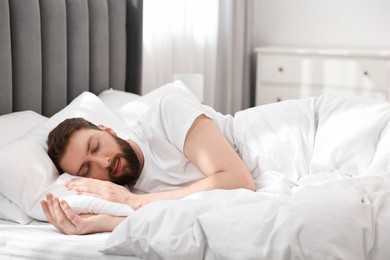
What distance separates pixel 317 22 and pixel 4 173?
3354 millimetres

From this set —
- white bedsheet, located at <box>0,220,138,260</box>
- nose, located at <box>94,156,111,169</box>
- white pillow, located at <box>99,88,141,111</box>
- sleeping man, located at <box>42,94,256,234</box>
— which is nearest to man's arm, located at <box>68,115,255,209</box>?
sleeping man, located at <box>42,94,256,234</box>

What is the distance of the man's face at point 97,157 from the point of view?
2.23 metres

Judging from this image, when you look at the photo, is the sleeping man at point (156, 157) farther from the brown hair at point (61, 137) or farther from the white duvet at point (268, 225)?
the white duvet at point (268, 225)

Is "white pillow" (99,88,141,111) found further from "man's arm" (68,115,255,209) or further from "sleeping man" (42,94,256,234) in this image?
"man's arm" (68,115,255,209)

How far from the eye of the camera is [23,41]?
2656mm

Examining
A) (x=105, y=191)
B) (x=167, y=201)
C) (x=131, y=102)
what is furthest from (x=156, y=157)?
(x=131, y=102)

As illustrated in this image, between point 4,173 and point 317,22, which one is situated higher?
point 317,22

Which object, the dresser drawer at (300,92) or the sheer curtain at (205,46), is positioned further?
the dresser drawer at (300,92)

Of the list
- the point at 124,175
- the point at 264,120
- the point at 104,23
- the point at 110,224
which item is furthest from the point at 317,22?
the point at 110,224

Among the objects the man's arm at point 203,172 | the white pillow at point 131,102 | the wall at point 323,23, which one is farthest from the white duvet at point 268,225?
the wall at point 323,23

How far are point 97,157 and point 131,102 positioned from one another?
2.79 ft

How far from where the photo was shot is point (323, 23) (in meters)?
4.93

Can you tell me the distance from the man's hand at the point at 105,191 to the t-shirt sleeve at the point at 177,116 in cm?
26

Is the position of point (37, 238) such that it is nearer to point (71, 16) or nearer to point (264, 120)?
point (264, 120)
